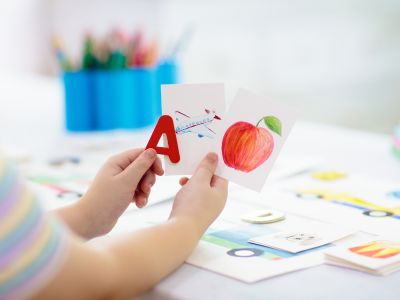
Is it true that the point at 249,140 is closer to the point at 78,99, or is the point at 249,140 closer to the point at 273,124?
the point at 273,124

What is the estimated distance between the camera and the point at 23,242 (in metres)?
0.48

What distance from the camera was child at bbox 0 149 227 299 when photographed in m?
0.48

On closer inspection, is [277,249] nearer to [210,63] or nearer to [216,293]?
[216,293]

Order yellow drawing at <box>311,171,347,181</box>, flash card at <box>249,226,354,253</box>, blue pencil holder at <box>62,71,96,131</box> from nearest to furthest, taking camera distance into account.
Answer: flash card at <box>249,226,354,253</box> < yellow drawing at <box>311,171,347,181</box> < blue pencil holder at <box>62,71,96,131</box>

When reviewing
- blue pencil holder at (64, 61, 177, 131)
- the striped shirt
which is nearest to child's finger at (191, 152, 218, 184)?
the striped shirt

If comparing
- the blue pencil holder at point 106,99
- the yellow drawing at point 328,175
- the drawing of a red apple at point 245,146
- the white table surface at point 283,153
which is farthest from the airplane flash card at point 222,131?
the blue pencil holder at point 106,99

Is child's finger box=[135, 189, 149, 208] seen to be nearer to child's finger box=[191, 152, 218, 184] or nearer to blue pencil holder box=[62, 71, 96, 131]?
child's finger box=[191, 152, 218, 184]

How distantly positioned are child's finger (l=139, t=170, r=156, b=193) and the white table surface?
55mm

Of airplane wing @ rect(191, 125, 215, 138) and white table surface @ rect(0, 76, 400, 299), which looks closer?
white table surface @ rect(0, 76, 400, 299)

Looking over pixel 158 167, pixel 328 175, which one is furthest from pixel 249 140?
pixel 328 175

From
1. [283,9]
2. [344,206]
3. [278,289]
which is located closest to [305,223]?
[344,206]

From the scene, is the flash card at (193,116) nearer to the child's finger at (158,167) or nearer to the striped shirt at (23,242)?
the child's finger at (158,167)

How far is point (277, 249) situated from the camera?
2.25 ft

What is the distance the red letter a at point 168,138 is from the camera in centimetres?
77
